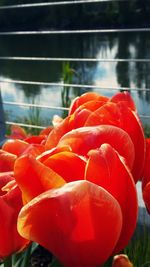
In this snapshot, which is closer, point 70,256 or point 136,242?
point 70,256

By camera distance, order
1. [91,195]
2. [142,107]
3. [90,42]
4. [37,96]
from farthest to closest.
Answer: [90,42]
[37,96]
[142,107]
[91,195]

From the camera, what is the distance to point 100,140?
292 mm

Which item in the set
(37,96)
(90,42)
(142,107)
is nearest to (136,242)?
(142,107)

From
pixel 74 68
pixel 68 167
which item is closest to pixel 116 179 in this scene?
pixel 68 167

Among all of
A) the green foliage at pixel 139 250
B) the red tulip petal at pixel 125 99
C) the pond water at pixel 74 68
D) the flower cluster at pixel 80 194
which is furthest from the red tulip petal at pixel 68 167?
the pond water at pixel 74 68

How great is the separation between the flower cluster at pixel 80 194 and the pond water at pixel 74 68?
316cm

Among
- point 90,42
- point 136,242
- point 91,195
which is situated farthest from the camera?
point 90,42

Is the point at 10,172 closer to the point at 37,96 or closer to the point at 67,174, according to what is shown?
the point at 67,174

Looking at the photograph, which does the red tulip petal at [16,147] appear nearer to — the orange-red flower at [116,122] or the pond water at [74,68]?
the orange-red flower at [116,122]

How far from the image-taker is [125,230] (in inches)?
10.8

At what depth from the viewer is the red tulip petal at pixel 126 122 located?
32cm

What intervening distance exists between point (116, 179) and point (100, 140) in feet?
0.12

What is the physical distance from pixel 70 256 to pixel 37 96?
5.80m

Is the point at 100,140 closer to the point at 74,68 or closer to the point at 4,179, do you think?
the point at 4,179
